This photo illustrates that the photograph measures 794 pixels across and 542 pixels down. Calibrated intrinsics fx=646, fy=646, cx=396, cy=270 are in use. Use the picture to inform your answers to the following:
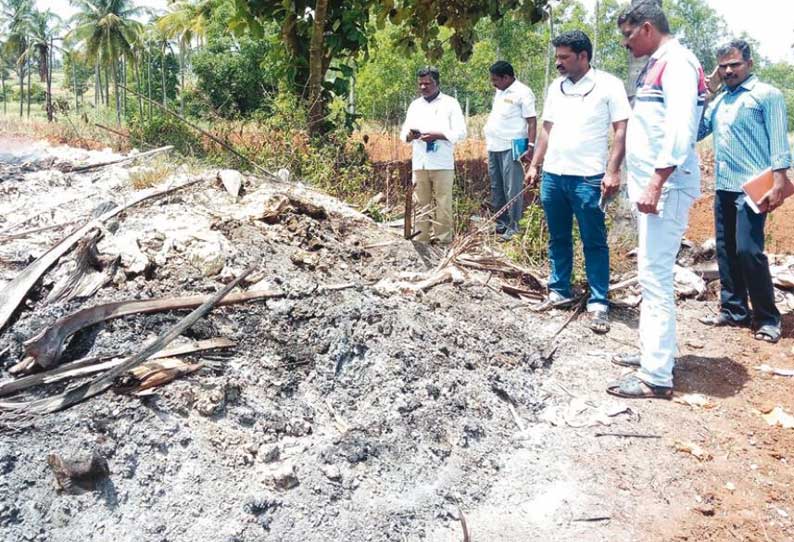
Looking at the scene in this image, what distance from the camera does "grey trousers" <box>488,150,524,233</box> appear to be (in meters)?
6.44

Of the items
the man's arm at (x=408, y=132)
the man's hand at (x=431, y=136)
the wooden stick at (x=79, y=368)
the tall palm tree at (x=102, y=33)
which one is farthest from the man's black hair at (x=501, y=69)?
the tall palm tree at (x=102, y=33)

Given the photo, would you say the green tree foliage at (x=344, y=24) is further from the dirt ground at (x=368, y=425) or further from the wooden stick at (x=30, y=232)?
the dirt ground at (x=368, y=425)

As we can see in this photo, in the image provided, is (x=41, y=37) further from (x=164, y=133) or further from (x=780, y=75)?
(x=780, y=75)

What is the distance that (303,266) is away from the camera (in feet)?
13.4

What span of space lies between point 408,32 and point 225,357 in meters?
6.51

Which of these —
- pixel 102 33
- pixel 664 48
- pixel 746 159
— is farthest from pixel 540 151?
pixel 102 33

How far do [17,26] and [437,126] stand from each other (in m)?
50.5

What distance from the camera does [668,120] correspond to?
3.18m

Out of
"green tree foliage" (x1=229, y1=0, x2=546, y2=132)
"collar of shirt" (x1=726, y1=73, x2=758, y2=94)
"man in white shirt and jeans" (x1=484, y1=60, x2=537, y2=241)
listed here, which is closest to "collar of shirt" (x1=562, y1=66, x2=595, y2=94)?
"collar of shirt" (x1=726, y1=73, x2=758, y2=94)

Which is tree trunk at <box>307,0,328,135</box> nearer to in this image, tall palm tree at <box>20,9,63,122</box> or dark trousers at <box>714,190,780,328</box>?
dark trousers at <box>714,190,780,328</box>

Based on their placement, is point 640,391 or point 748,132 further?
point 748,132

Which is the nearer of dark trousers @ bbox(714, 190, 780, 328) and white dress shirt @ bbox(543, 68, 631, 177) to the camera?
white dress shirt @ bbox(543, 68, 631, 177)

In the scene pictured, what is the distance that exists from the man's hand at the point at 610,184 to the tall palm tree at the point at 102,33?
132ft

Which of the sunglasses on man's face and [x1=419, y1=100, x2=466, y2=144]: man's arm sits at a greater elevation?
the sunglasses on man's face
